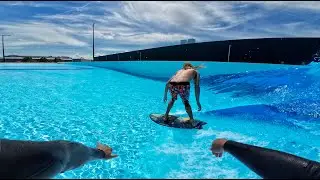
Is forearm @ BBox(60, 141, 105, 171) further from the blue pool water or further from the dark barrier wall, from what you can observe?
the dark barrier wall

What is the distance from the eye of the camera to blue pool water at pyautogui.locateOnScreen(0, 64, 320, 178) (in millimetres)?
4672

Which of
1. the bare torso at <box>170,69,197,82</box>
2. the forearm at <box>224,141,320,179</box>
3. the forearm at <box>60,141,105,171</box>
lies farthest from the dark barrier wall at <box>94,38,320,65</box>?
the forearm at <box>60,141,105,171</box>

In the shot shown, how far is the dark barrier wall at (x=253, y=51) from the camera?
1730 cm

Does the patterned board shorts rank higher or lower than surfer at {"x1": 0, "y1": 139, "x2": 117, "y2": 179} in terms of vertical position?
higher

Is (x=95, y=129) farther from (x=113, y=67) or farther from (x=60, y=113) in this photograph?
(x=113, y=67)

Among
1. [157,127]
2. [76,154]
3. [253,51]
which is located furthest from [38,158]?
[253,51]

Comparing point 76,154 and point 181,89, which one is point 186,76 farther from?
point 76,154

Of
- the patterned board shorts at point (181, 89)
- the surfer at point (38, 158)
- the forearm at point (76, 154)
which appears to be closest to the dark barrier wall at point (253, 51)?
the patterned board shorts at point (181, 89)

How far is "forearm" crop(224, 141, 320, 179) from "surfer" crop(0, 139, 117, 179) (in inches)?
61.7

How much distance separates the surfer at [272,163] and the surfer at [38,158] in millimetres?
1528

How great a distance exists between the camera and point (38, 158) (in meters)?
3.00

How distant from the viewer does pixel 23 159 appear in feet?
9.87

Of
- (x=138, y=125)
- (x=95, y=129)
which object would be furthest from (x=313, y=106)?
(x=95, y=129)

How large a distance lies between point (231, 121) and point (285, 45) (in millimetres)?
11702
